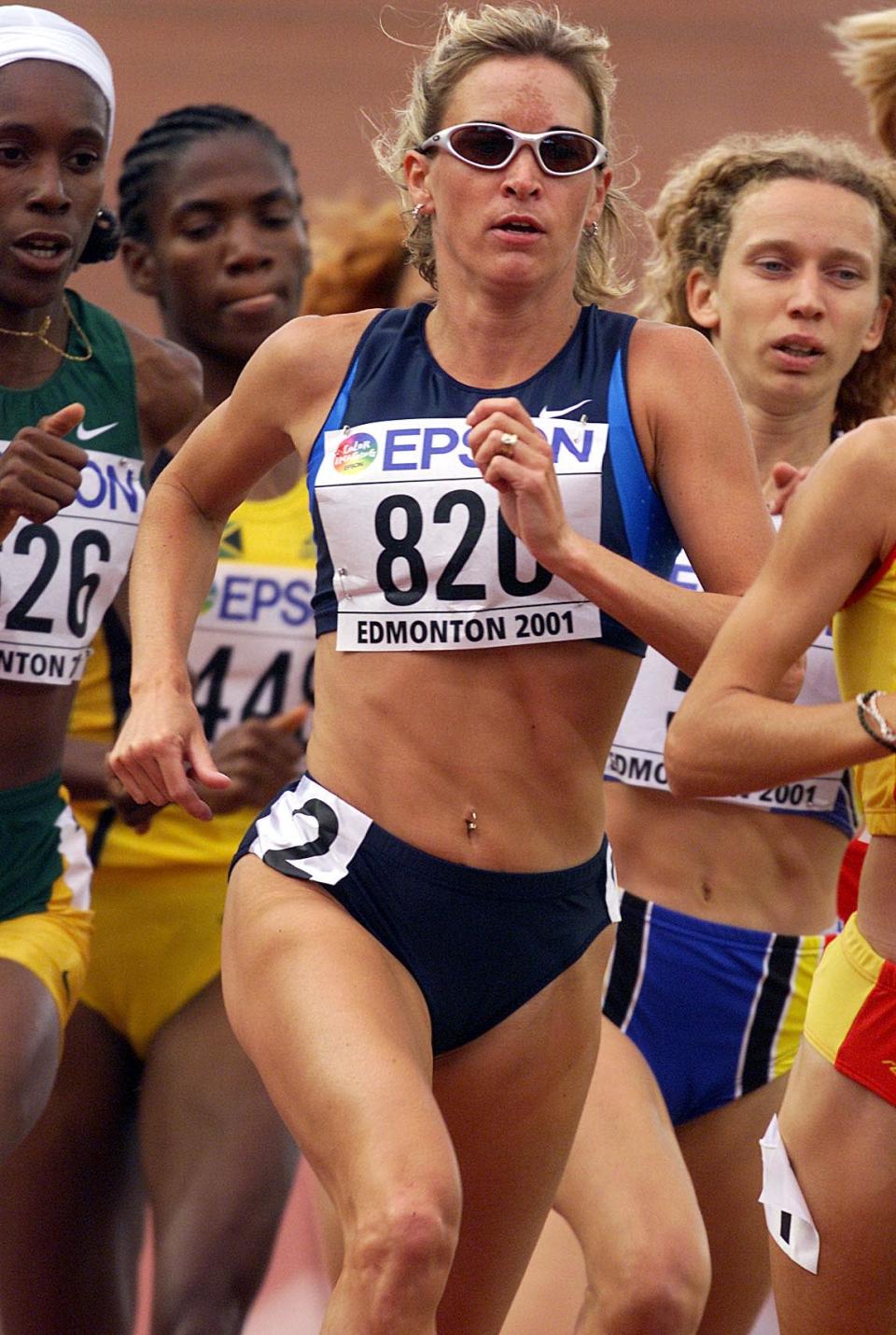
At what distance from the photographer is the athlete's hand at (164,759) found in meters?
3.17

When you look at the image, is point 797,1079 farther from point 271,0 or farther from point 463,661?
point 271,0

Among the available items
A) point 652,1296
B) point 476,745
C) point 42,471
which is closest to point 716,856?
point 652,1296

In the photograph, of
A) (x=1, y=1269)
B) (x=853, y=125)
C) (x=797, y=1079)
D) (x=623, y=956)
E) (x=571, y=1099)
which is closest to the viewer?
(x=797, y=1079)

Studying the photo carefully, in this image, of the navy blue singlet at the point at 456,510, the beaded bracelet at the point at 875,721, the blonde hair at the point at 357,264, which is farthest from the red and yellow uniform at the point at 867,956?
the blonde hair at the point at 357,264

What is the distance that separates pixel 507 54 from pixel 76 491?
1165 mm

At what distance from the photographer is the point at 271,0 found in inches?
497

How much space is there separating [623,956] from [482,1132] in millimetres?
946

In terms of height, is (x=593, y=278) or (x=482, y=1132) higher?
(x=593, y=278)

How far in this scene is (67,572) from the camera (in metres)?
4.27

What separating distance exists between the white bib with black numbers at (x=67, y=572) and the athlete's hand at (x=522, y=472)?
56.8 inches

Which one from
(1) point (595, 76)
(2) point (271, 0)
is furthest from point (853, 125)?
(1) point (595, 76)

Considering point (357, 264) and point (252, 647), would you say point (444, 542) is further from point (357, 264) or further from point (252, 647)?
point (357, 264)

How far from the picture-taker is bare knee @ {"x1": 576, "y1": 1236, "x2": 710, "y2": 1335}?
355cm

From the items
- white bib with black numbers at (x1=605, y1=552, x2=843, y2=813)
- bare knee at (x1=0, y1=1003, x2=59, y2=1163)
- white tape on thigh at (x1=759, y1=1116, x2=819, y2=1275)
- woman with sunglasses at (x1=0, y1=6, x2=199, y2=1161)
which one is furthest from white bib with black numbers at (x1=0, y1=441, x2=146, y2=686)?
white tape on thigh at (x1=759, y1=1116, x2=819, y2=1275)
